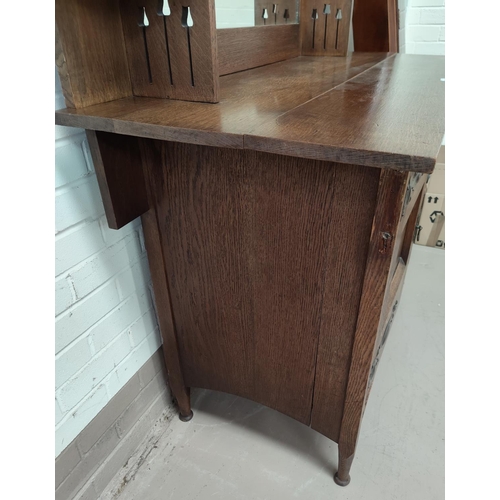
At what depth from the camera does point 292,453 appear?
1076mm

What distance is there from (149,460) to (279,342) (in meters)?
0.52

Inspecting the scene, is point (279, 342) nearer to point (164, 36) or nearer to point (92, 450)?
point (92, 450)

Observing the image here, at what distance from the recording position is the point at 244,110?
2.11 ft

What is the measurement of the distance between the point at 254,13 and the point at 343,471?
114 centimetres

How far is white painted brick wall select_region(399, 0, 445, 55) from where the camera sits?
2.24 m

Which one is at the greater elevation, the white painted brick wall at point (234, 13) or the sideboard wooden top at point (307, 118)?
the white painted brick wall at point (234, 13)

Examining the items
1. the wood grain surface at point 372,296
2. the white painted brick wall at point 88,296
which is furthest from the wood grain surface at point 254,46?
the wood grain surface at point 372,296

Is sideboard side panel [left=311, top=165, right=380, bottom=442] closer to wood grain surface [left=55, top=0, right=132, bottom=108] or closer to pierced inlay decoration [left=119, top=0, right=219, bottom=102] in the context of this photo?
→ pierced inlay decoration [left=119, top=0, right=219, bottom=102]

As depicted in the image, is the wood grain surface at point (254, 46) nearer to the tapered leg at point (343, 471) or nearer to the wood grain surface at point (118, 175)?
the wood grain surface at point (118, 175)

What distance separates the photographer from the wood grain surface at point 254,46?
3.02 ft

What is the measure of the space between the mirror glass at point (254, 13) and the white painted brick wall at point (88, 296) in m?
0.41

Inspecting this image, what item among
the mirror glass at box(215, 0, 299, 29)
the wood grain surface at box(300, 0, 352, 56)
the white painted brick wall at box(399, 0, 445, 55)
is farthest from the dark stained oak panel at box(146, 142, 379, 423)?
the white painted brick wall at box(399, 0, 445, 55)
